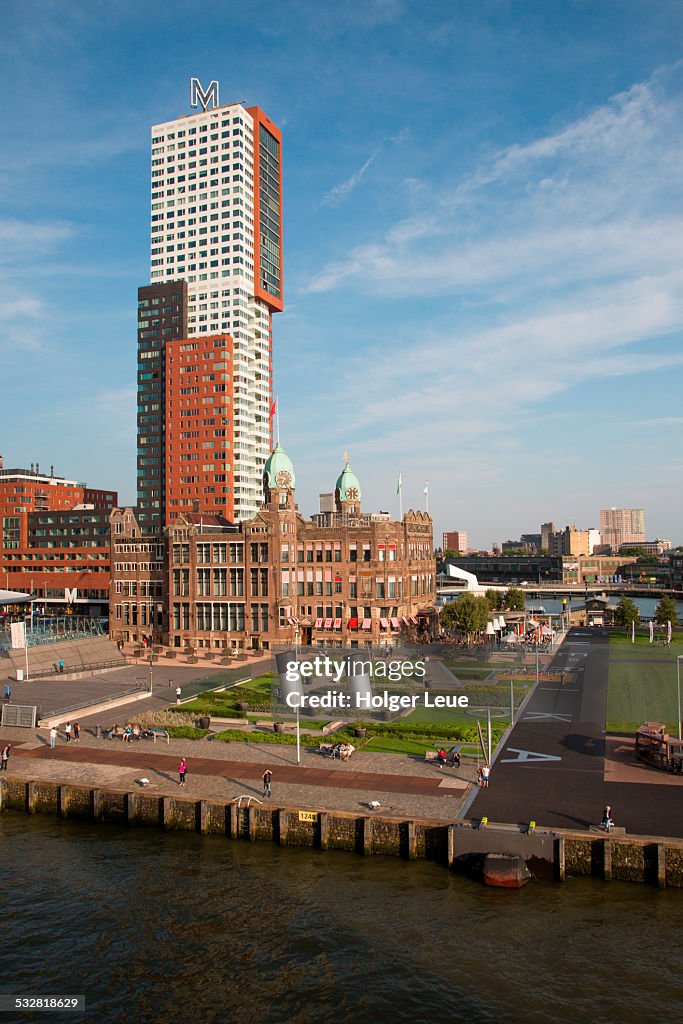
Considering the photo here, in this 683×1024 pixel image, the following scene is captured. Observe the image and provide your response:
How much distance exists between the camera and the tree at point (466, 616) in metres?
112

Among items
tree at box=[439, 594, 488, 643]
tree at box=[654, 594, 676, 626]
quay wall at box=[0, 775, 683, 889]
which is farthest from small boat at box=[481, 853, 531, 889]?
tree at box=[654, 594, 676, 626]

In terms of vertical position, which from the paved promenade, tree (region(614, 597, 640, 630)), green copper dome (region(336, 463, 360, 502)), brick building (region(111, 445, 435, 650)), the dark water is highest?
green copper dome (region(336, 463, 360, 502))

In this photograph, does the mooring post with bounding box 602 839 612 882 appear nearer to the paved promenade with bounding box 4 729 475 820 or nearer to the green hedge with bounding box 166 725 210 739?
the paved promenade with bounding box 4 729 475 820

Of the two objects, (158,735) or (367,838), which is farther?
(158,735)

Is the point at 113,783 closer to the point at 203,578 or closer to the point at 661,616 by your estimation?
the point at 203,578

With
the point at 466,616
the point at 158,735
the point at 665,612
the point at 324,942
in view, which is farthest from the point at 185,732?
the point at 665,612

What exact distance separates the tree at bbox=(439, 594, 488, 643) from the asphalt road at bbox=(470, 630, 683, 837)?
103ft

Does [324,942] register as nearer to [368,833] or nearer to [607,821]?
[368,833]

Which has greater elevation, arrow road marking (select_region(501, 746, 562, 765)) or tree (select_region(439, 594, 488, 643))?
tree (select_region(439, 594, 488, 643))

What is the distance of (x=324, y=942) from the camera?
36.6 metres

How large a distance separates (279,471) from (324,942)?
89.6 meters

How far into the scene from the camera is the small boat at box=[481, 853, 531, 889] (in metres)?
41.5

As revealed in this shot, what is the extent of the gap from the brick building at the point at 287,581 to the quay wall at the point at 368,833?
60208 mm

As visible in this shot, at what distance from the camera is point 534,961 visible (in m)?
34.7
